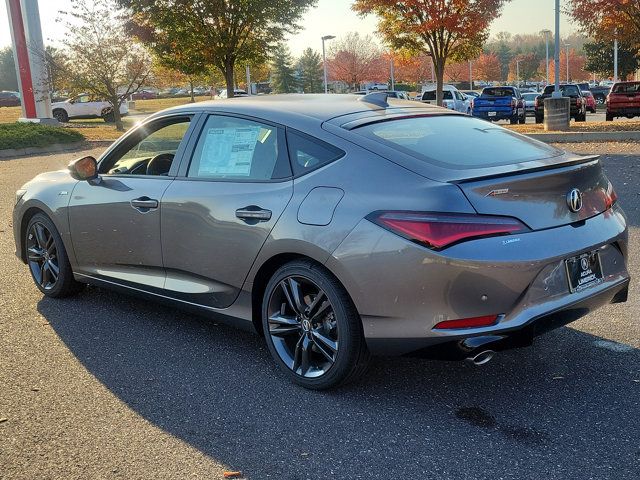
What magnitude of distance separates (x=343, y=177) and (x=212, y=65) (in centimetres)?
2225

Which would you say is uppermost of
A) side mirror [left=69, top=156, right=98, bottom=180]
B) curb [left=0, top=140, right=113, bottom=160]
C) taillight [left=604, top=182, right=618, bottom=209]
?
side mirror [left=69, top=156, right=98, bottom=180]

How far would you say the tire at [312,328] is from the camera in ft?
10.9

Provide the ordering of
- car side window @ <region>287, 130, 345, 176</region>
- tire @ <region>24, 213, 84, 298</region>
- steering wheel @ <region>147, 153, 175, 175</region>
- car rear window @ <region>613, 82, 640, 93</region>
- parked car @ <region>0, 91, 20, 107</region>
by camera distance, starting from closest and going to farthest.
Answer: car side window @ <region>287, 130, 345, 176</region>
steering wheel @ <region>147, 153, 175, 175</region>
tire @ <region>24, 213, 84, 298</region>
car rear window @ <region>613, 82, 640, 93</region>
parked car @ <region>0, 91, 20, 107</region>

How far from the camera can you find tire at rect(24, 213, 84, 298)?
5.17 metres

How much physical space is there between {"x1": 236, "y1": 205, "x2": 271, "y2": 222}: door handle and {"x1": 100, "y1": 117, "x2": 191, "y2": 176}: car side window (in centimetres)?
86

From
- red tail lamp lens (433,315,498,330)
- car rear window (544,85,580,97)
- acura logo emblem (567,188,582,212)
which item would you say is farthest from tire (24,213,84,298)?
car rear window (544,85,580,97)

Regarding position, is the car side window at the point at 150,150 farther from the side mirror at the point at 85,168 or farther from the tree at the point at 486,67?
the tree at the point at 486,67

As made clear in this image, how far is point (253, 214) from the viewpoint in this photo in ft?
12.0

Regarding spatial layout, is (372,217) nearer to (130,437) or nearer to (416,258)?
(416,258)

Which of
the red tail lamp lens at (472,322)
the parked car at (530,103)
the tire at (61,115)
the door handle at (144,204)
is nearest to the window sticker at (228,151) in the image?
the door handle at (144,204)

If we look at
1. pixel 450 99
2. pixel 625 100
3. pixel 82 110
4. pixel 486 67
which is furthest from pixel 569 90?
pixel 486 67

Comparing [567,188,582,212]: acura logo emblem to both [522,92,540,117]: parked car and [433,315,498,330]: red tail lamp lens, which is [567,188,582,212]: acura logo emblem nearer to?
[433,315,498,330]: red tail lamp lens

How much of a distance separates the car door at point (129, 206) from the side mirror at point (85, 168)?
58 mm

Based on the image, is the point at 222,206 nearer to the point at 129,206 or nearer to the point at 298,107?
the point at 298,107
